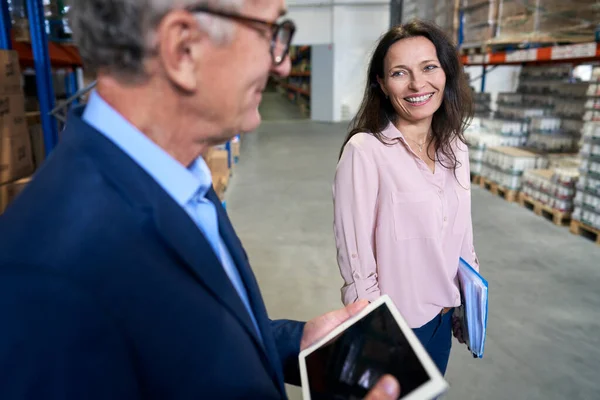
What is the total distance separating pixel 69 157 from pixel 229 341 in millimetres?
383

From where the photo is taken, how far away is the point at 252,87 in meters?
0.79

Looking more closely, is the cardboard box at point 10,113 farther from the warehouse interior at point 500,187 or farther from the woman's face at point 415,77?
the woman's face at point 415,77

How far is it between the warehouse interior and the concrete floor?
1cm

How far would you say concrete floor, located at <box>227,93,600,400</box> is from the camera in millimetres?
2771

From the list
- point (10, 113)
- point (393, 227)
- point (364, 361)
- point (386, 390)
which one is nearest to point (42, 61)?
point (10, 113)

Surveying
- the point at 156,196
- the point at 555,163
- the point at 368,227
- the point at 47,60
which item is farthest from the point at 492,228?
the point at 156,196

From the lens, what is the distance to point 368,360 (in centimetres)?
87

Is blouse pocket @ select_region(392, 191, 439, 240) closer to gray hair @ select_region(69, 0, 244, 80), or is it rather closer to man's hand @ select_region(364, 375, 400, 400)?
man's hand @ select_region(364, 375, 400, 400)

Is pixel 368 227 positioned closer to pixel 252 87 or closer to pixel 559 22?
pixel 252 87

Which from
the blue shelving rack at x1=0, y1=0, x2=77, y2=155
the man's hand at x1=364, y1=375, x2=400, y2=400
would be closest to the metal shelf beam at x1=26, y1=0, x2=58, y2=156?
the blue shelving rack at x1=0, y1=0, x2=77, y2=155

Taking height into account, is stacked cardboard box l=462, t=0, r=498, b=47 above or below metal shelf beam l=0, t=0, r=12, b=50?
above

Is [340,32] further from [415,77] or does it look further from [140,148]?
[140,148]

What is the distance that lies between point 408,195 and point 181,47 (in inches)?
48.0

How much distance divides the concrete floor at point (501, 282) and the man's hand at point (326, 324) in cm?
172
